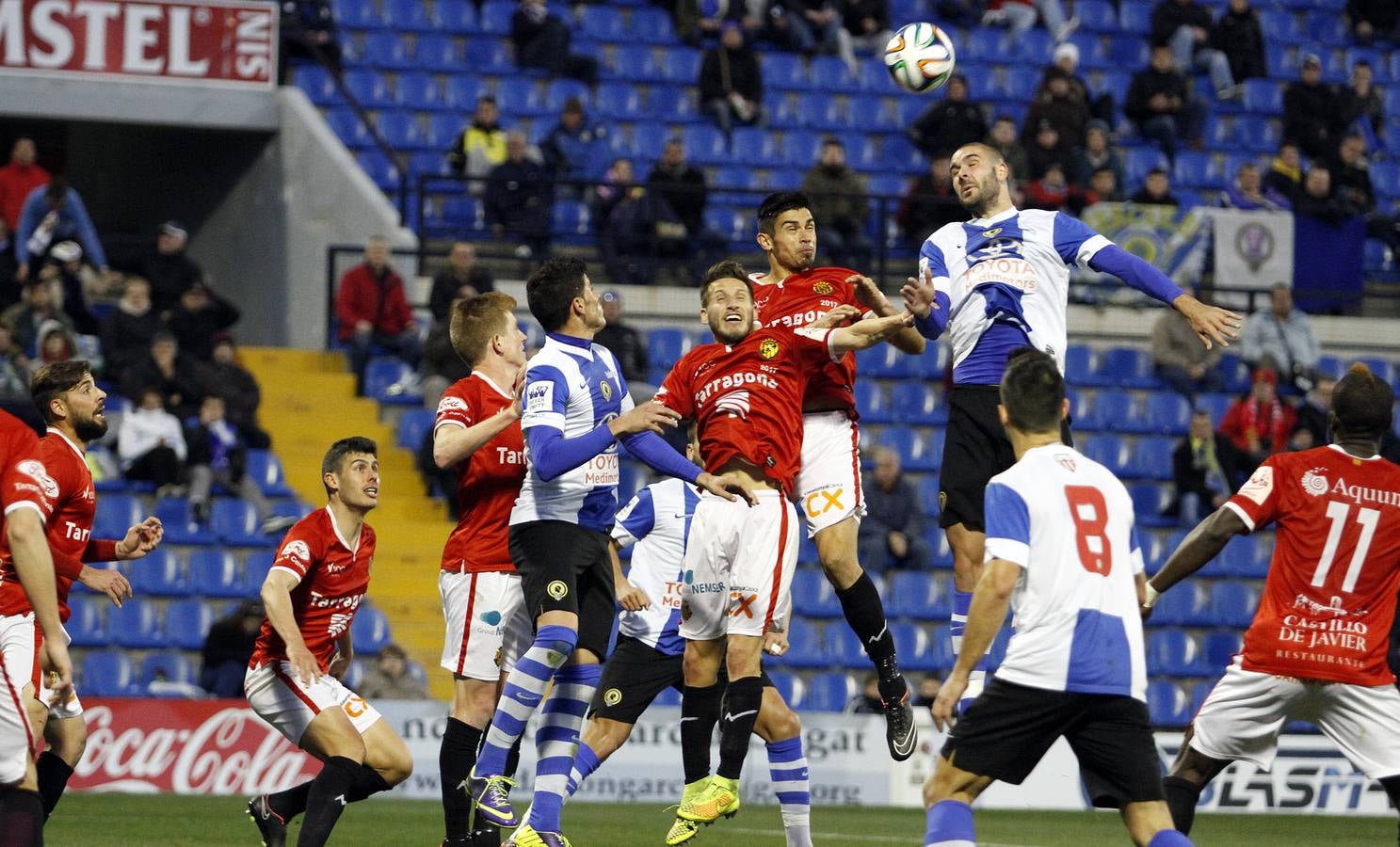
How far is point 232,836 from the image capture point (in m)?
11.4

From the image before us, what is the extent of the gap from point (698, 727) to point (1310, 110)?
56.5 feet

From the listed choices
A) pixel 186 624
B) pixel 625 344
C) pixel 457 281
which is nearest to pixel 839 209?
pixel 625 344

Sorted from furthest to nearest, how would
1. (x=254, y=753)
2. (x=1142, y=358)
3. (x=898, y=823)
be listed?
(x=1142, y=358) < (x=254, y=753) < (x=898, y=823)

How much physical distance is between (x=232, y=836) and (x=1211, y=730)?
5736mm

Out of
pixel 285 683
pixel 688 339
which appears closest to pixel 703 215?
pixel 688 339

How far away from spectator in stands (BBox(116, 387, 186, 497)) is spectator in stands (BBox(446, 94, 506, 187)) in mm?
4773

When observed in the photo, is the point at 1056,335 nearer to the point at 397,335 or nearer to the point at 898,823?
the point at 898,823

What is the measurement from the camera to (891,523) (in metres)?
18.3

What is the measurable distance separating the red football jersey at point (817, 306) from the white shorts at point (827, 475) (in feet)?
0.33

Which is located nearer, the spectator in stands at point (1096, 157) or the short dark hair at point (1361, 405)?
the short dark hair at point (1361, 405)

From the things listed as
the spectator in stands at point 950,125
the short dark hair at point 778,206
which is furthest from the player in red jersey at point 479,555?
the spectator in stands at point 950,125

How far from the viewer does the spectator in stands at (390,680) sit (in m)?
16.1

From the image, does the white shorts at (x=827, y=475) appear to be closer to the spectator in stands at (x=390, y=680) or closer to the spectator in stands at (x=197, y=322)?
the spectator in stands at (x=390, y=680)

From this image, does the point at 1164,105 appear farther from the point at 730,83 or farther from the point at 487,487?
the point at 487,487
